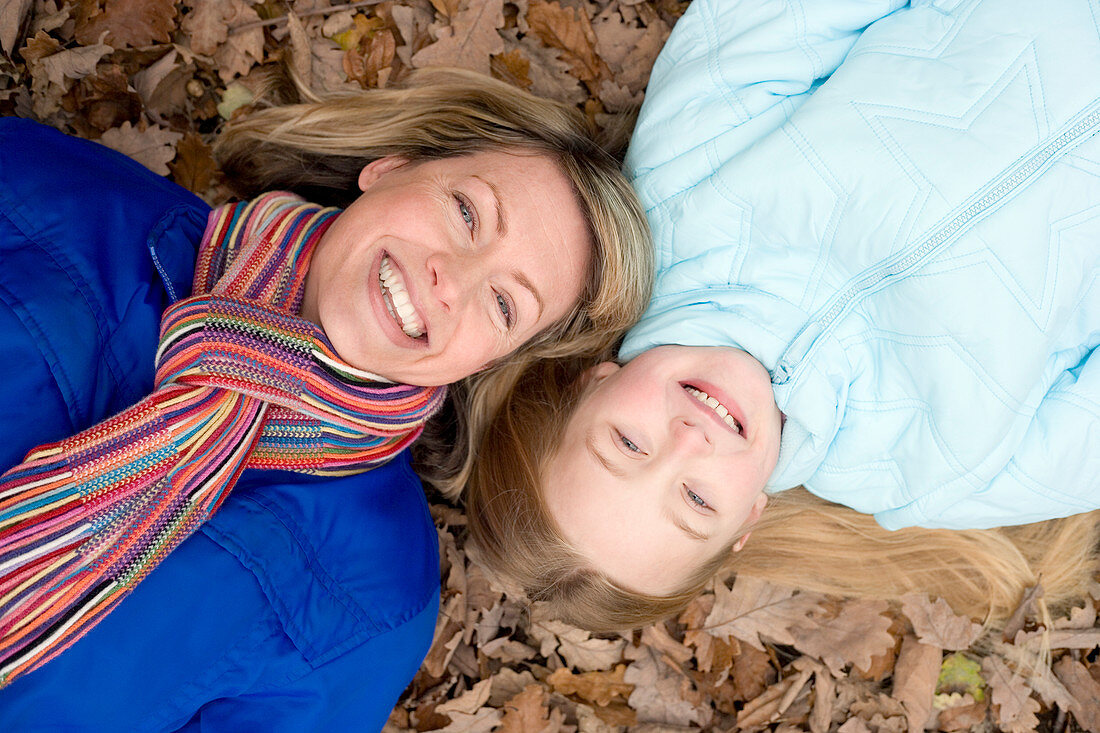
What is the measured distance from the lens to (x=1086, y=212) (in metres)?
2.76

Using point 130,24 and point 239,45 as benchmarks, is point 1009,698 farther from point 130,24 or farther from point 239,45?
point 130,24

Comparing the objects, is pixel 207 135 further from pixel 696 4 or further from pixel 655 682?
pixel 655 682

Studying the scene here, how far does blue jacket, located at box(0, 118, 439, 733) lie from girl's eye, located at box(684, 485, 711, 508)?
1.04 metres

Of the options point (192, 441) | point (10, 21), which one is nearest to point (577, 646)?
point (192, 441)

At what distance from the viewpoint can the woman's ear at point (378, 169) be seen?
299 centimetres

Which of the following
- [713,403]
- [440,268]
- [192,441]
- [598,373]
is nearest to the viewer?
[192,441]

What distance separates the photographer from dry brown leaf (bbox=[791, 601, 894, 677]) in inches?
146

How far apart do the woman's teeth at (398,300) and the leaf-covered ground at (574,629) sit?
132 cm

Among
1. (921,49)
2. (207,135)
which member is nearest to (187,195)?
(207,135)

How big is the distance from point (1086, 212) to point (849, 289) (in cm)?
81

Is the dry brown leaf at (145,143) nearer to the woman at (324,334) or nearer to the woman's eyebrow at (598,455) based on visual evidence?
the woman at (324,334)

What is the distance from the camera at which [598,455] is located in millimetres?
2816

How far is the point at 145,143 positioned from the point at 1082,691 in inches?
191

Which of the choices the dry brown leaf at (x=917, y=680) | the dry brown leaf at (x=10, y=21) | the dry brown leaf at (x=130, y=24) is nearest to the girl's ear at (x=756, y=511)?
the dry brown leaf at (x=917, y=680)
